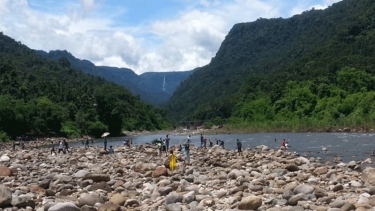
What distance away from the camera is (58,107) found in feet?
317

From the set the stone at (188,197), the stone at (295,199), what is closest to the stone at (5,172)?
the stone at (188,197)

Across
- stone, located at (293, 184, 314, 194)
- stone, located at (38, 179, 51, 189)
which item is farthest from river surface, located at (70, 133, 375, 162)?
stone, located at (38, 179, 51, 189)

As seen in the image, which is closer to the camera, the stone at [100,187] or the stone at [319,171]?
the stone at [100,187]

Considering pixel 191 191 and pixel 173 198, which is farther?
pixel 191 191

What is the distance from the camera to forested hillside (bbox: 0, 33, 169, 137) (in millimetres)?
80812

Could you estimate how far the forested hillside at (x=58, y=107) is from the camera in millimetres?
80812

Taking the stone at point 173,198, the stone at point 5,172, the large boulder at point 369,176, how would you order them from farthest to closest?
the stone at point 5,172
the large boulder at point 369,176
the stone at point 173,198

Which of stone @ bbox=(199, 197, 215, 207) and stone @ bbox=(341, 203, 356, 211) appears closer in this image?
stone @ bbox=(341, 203, 356, 211)

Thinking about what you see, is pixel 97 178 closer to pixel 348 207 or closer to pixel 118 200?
pixel 118 200

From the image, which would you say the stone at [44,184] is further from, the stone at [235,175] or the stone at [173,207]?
the stone at [235,175]

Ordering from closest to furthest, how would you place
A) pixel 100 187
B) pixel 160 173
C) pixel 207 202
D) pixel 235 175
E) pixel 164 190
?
1. pixel 207 202
2. pixel 164 190
3. pixel 100 187
4. pixel 235 175
5. pixel 160 173

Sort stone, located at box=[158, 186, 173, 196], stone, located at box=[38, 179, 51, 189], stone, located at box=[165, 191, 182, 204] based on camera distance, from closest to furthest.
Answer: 1. stone, located at box=[165, 191, 182, 204]
2. stone, located at box=[158, 186, 173, 196]
3. stone, located at box=[38, 179, 51, 189]

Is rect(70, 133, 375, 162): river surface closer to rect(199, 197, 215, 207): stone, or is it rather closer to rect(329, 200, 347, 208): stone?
rect(329, 200, 347, 208): stone

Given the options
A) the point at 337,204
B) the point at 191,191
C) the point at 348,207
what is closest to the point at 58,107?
the point at 191,191
